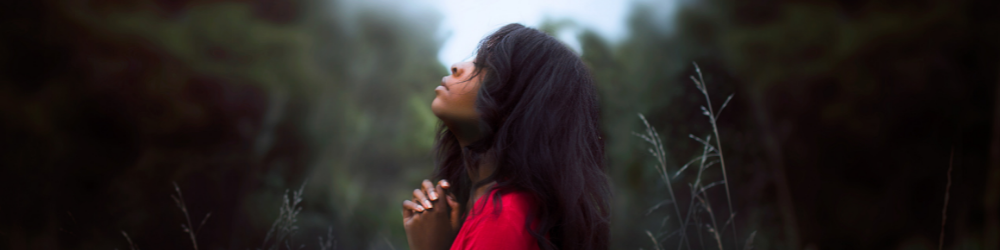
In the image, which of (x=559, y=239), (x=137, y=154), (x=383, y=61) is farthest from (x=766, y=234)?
(x=137, y=154)

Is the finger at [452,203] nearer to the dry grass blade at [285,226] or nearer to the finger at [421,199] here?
the finger at [421,199]

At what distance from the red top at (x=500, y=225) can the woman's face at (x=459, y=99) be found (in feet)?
0.32

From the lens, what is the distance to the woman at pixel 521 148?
500mm

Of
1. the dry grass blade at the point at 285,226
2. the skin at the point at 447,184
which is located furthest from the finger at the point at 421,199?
the dry grass blade at the point at 285,226

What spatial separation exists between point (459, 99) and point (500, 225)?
155mm

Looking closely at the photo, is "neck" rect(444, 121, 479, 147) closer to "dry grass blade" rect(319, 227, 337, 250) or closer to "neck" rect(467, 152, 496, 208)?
"neck" rect(467, 152, 496, 208)

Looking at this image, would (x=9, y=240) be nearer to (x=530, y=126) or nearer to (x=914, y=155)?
(x=530, y=126)

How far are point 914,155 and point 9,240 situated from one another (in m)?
2.34

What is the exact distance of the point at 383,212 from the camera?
1.25 m

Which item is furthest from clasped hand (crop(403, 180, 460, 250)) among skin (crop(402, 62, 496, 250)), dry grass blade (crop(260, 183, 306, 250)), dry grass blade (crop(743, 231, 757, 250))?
dry grass blade (crop(743, 231, 757, 250))

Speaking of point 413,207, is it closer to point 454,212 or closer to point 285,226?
point 454,212

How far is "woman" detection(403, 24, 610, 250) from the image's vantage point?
500 mm

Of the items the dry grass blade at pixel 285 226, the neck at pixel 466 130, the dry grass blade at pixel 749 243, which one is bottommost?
the dry grass blade at pixel 285 226

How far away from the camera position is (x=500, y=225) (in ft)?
1.52
